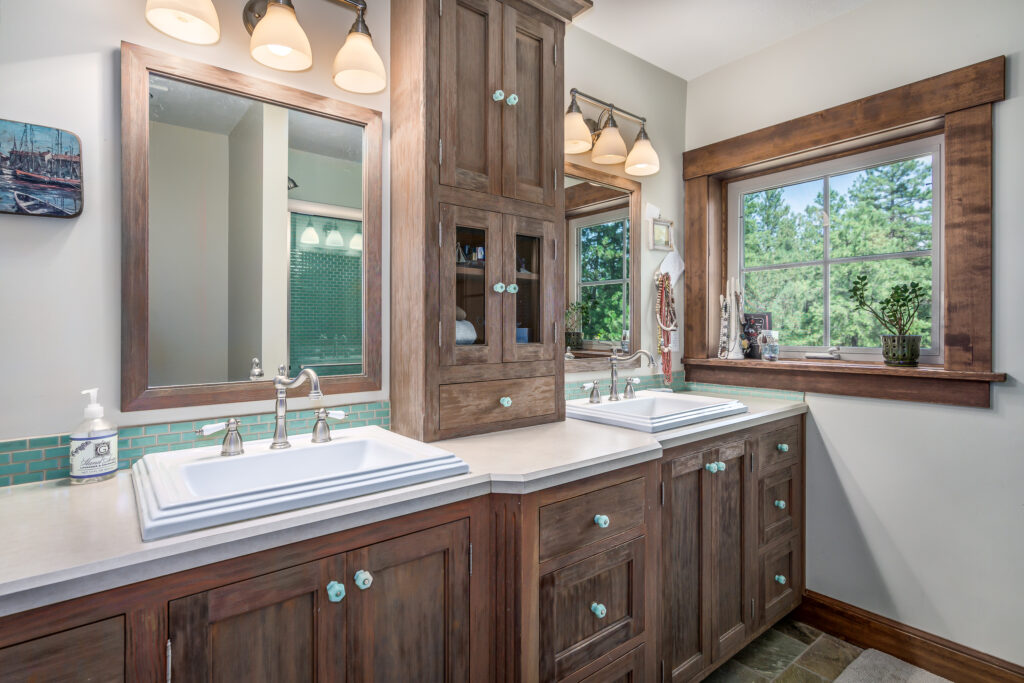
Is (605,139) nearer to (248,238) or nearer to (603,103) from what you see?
(603,103)

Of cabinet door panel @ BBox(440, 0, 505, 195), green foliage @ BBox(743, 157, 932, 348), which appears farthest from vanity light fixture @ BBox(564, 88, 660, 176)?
green foliage @ BBox(743, 157, 932, 348)

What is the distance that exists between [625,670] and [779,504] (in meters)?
1.12

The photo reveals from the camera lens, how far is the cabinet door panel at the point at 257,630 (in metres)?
0.88

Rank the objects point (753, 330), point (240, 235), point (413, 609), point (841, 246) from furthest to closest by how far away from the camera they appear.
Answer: point (753, 330) < point (841, 246) < point (240, 235) < point (413, 609)

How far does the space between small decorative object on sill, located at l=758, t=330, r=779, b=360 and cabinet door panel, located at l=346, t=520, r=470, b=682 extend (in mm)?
1958

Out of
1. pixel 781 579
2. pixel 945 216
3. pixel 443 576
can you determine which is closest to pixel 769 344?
pixel 945 216

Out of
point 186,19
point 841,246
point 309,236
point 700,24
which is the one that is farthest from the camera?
point 841,246

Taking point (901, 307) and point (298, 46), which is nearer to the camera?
point (298, 46)

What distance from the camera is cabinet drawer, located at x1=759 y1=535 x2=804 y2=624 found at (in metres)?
2.13

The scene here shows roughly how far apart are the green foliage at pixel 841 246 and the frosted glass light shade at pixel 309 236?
2181 millimetres

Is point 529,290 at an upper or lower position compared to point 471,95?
lower

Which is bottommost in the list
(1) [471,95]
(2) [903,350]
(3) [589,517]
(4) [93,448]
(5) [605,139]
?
(3) [589,517]

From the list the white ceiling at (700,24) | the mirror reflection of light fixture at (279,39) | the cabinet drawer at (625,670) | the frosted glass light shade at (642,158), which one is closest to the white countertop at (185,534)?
the cabinet drawer at (625,670)

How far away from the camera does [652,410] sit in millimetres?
2332
